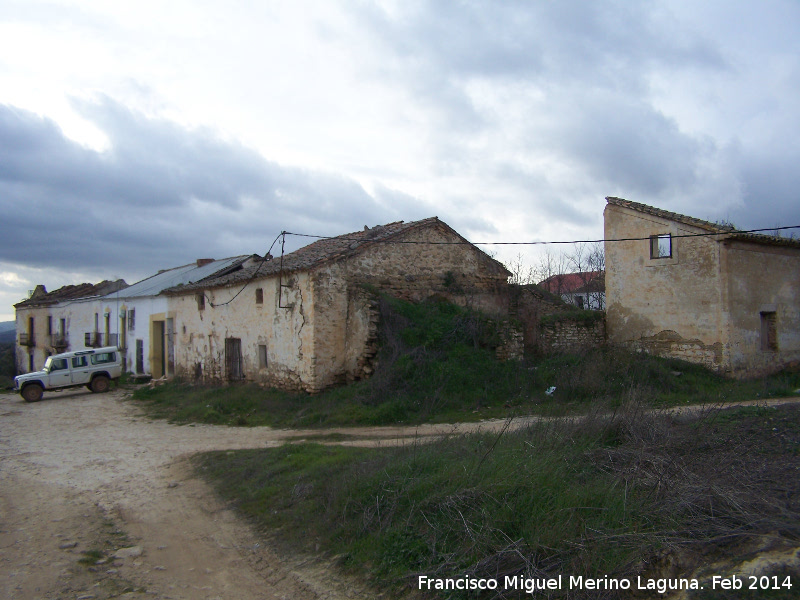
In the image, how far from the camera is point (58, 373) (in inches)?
813

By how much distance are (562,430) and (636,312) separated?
12.7 m

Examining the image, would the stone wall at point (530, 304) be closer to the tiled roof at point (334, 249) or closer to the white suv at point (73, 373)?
the tiled roof at point (334, 249)

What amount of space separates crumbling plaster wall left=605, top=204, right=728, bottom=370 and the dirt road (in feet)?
40.4

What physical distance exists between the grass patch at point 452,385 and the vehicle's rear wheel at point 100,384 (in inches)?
251

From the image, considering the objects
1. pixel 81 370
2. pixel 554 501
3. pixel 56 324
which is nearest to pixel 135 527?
pixel 554 501

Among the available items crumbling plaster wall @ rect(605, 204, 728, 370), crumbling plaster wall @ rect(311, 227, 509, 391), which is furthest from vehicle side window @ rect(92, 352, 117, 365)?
crumbling plaster wall @ rect(605, 204, 728, 370)

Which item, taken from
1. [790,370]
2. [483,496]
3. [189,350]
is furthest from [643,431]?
[189,350]

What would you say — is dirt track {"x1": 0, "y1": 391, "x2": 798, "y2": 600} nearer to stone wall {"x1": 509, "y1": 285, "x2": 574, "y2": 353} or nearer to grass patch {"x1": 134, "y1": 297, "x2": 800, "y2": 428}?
grass patch {"x1": 134, "y1": 297, "x2": 800, "y2": 428}

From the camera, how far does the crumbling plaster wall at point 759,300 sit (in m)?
15.7

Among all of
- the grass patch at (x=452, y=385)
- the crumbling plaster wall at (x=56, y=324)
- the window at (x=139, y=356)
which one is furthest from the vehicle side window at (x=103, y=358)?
the crumbling plaster wall at (x=56, y=324)

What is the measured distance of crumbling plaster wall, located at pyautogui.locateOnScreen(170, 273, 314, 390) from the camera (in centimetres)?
1537

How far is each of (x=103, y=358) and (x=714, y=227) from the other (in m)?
22.7

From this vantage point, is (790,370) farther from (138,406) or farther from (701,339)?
(138,406)

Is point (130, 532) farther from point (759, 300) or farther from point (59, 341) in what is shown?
point (59, 341)
